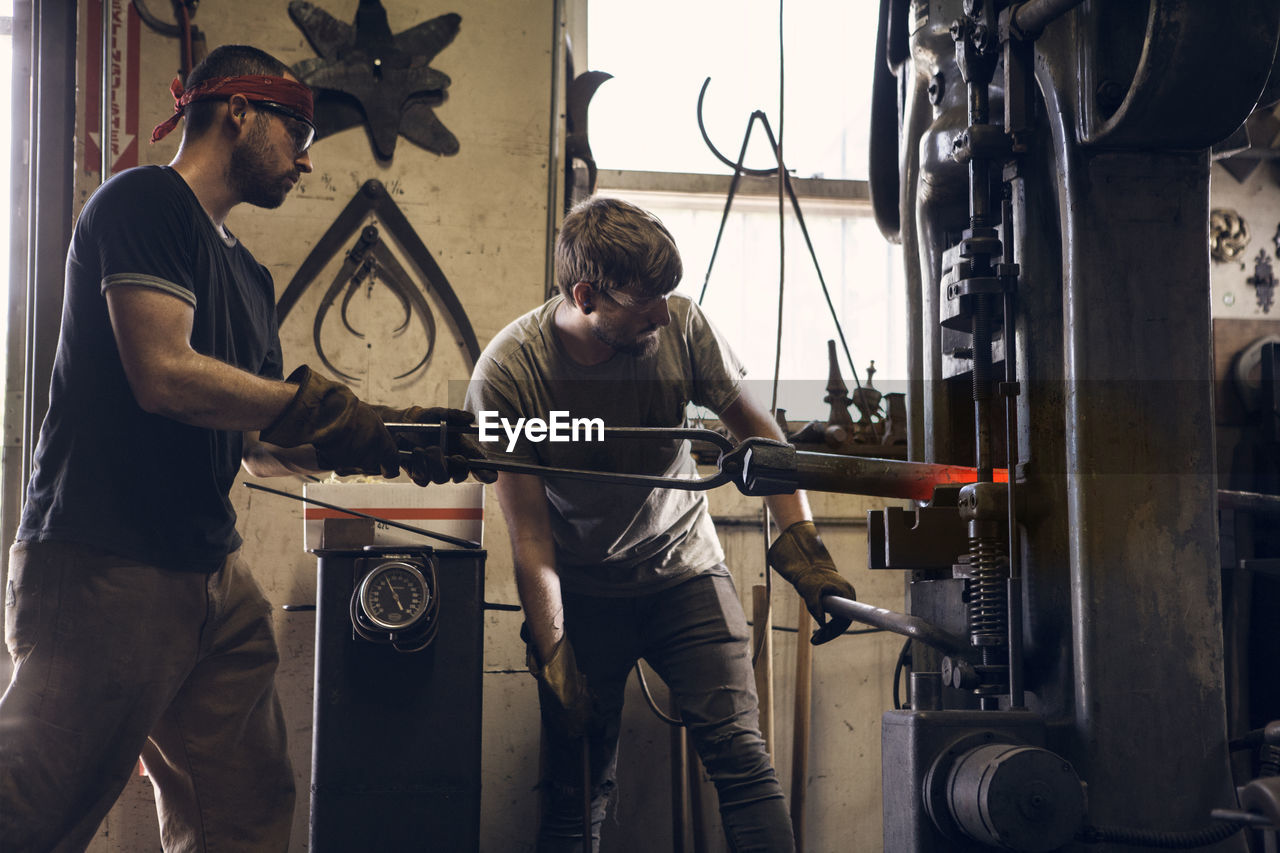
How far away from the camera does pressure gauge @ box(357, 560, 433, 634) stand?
2281 mm

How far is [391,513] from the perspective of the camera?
246cm

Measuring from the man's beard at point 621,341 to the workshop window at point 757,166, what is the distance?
109 centimetres

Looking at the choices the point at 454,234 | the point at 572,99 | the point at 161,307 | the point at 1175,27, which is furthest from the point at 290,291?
the point at 1175,27

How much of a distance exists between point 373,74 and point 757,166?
1178 millimetres

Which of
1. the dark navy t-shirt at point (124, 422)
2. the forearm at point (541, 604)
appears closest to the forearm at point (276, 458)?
the dark navy t-shirt at point (124, 422)

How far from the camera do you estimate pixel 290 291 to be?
9.42 feet

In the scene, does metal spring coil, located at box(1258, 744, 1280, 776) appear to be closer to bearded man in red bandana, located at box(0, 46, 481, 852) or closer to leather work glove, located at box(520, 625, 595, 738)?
bearded man in red bandana, located at box(0, 46, 481, 852)

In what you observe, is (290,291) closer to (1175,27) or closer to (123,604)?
(123,604)

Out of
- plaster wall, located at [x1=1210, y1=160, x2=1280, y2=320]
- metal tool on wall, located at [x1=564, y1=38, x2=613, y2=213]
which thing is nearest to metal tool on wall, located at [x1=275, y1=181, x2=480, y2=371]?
metal tool on wall, located at [x1=564, y1=38, x2=613, y2=213]

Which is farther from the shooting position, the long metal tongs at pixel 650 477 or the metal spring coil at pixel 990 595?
the long metal tongs at pixel 650 477

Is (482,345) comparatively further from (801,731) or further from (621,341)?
(801,731)

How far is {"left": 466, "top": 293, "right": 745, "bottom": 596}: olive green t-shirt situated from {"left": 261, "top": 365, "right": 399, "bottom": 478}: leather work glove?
632mm

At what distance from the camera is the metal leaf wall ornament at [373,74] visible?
2896 millimetres

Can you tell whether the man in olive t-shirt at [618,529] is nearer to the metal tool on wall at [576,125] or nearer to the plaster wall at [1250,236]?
the metal tool on wall at [576,125]
